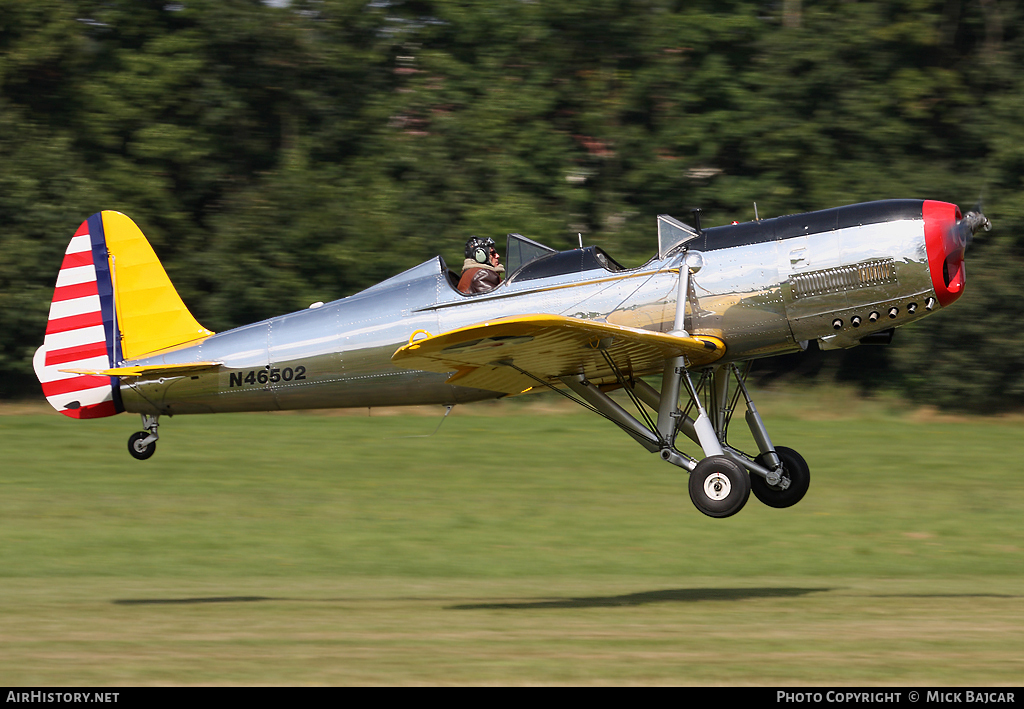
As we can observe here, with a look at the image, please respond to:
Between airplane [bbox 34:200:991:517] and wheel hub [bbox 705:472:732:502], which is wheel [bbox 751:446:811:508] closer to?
airplane [bbox 34:200:991:517]

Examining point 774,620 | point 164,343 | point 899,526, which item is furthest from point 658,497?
point 164,343

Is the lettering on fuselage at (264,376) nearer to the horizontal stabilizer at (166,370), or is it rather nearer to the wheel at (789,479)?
the horizontal stabilizer at (166,370)

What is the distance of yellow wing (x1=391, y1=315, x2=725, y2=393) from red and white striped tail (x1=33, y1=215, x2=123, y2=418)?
3025 millimetres

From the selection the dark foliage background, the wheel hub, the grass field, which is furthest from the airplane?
the dark foliage background

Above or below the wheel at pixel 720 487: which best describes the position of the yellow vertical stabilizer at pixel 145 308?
above

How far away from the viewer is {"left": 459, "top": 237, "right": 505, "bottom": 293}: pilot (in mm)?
9484

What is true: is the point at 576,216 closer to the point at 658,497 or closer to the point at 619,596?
the point at 658,497

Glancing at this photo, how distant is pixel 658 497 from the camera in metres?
15.3

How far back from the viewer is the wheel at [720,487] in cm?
870

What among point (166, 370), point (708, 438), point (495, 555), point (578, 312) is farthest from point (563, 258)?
point (495, 555)

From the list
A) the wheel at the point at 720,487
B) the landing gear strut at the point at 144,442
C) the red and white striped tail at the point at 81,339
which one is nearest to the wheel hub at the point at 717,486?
the wheel at the point at 720,487

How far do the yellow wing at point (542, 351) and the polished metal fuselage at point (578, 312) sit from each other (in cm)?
23

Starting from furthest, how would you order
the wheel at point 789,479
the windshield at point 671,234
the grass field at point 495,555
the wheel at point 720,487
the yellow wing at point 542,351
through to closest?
the wheel at point 789,479, the windshield at point 671,234, the wheel at point 720,487, the yellow wing at point 542,351, the grass field at point 495,555

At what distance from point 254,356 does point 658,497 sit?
276 inches
